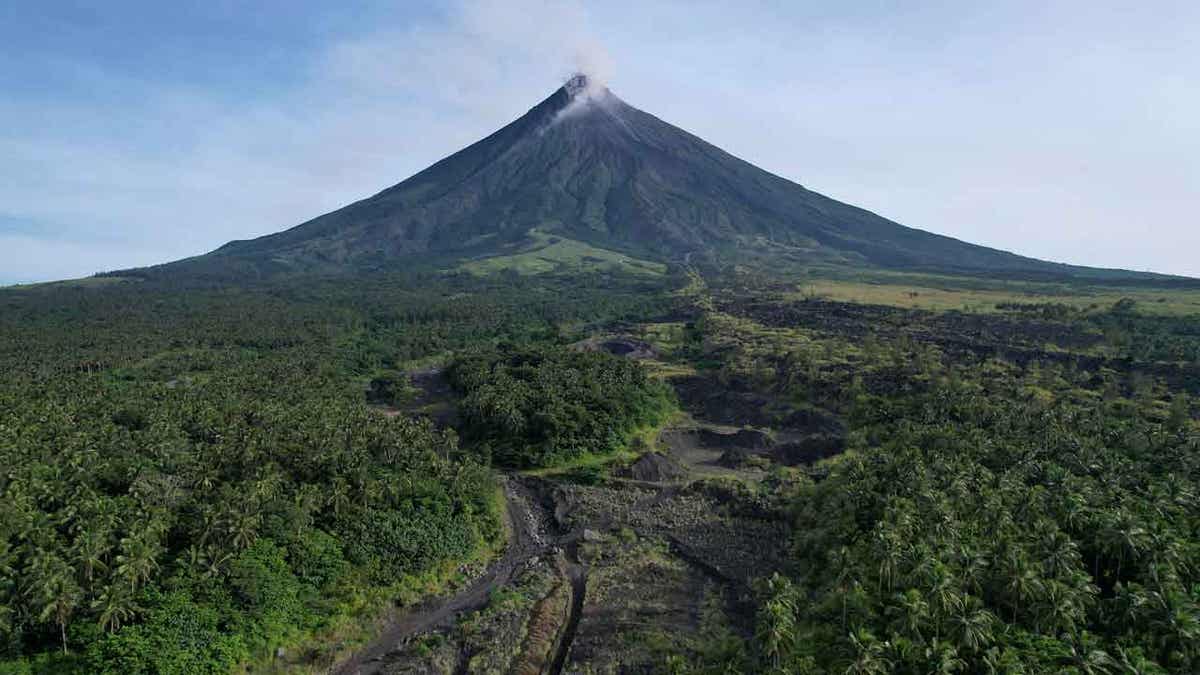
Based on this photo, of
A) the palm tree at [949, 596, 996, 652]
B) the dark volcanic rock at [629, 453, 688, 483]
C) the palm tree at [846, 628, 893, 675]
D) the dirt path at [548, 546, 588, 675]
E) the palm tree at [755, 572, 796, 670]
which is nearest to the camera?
the palm tree at [846, 628, 893, 675]

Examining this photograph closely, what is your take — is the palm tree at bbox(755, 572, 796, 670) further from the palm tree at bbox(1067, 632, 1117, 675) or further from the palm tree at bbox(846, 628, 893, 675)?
the palm tree at bbox(1067, 632, 1117, 675)

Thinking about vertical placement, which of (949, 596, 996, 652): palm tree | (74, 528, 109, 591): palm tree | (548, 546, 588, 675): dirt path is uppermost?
(74, 528, 109, 591): palm tree

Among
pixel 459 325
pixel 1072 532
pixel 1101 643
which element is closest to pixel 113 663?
Answer: pixel 1101 643

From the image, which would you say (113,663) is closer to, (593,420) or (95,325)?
(593,420)

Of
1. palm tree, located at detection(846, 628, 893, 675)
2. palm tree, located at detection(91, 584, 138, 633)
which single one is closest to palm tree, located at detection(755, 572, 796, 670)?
palm tree, located at detection(846, 628, 893, 675)

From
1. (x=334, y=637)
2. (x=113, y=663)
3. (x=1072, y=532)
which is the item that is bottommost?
(x=334, y=637)

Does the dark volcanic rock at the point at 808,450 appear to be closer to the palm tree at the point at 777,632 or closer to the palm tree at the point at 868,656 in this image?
the palm tree at the point at 777,632
